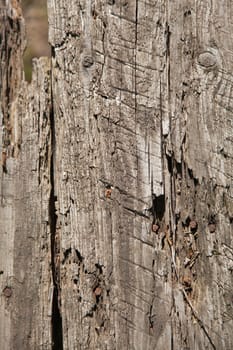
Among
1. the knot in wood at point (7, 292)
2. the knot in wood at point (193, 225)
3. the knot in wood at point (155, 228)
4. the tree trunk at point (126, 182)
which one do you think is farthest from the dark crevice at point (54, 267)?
the knot in wood at point (193, 225)

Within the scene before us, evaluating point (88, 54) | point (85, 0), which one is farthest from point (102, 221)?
point (85, 0)

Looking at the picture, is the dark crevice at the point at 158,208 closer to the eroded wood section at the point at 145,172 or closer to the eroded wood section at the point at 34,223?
the eroded wood section at the point at 145,172

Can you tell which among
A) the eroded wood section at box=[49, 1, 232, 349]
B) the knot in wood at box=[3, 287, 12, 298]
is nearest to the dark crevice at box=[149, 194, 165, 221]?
the eroded wood section at box=[49, 1, 232, 349]

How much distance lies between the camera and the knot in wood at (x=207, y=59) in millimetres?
2570

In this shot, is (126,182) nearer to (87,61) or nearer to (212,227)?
(212,227)

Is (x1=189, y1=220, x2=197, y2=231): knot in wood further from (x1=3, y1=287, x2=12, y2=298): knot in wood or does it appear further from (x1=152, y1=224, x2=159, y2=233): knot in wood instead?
(x1=3, y1=287, x2=12, y2=298): knot in wood

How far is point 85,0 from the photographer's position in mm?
2648

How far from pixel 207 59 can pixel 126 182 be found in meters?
0.49

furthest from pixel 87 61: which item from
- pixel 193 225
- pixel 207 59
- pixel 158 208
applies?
pixel 193 225

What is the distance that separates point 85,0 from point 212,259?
0.97 meters

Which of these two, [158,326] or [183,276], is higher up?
[183,276]

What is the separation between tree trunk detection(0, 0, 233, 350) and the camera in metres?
2.58

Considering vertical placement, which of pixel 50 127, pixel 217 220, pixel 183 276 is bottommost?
pixel 183 276

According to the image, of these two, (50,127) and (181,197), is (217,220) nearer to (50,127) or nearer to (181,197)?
(181,197)
